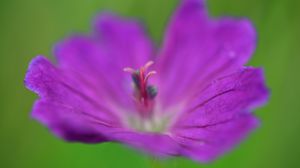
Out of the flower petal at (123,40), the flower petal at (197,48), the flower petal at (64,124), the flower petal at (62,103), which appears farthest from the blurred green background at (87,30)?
the flower petal at (64,124)

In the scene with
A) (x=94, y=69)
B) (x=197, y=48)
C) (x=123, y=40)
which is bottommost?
(x=94, y=69)

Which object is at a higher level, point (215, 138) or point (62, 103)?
point (62, 103)

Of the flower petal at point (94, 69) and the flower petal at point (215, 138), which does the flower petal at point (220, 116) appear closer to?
the flower petal at point (215, 138)

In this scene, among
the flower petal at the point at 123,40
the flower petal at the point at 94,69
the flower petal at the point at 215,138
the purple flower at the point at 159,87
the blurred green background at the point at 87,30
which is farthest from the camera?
the blurred green background at the point at 87,30

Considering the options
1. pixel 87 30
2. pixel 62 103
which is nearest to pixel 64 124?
pixel 62 103

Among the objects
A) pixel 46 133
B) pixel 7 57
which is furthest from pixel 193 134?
pixel 7 57

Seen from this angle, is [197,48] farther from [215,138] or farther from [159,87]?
[215,138]

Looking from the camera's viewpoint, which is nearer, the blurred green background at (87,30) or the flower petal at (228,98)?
the flower petal at (228,98)
